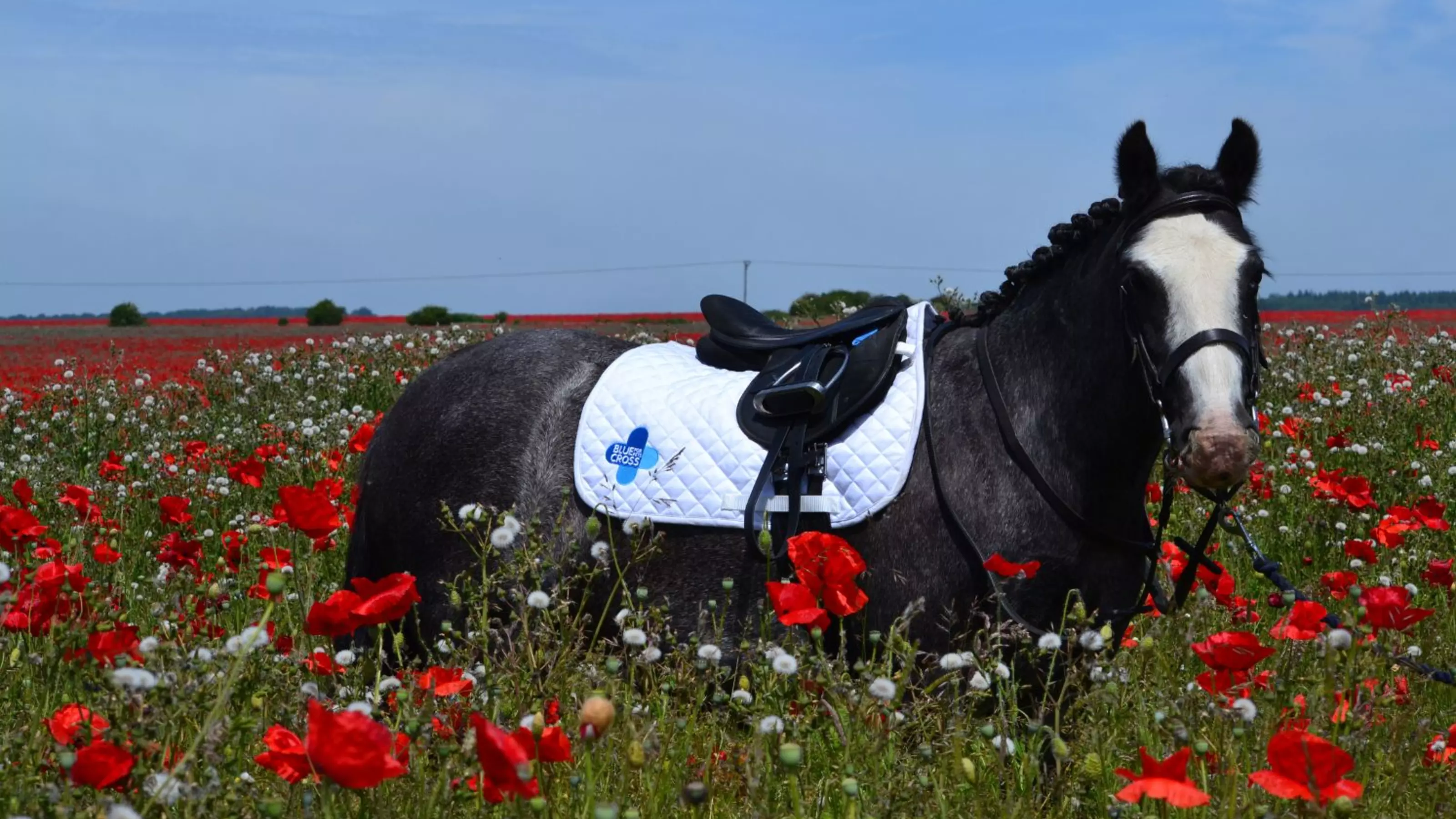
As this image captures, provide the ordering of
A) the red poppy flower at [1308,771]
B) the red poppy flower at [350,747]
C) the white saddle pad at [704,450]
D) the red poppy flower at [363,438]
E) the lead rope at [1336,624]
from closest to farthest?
the red poppy flower at [350,747] < the red poppy flower at [1308,771] < the lead rope at [1336,624] < the white saddle pad at [704,450] < the red poppy flower at [363,438]

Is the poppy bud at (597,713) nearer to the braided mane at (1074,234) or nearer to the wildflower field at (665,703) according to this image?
the wildflower field at (665,703)

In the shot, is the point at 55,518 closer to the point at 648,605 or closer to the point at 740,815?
the point at 648,605

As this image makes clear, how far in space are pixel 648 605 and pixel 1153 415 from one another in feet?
5.60

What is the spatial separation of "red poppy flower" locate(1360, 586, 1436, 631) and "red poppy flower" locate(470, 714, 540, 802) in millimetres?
1836

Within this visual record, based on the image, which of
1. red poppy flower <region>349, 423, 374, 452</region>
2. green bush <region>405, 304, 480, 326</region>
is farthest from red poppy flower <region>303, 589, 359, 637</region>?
green bush <region>405, 304, 480, 326</region>

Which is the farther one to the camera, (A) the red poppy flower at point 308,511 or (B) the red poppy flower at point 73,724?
(A) the red poppy flower at point 308,511

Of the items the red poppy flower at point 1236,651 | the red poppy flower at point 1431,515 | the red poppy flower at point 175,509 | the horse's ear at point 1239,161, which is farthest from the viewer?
the red poppy flower at point 175,509

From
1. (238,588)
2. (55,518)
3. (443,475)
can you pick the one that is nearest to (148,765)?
(443,475)

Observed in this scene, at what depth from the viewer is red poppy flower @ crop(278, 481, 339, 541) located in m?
2.92

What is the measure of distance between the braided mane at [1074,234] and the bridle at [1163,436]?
57mm

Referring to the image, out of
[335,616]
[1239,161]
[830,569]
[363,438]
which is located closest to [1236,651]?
[830,569]

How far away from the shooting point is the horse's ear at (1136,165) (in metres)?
3.88

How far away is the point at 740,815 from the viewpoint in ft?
9.65

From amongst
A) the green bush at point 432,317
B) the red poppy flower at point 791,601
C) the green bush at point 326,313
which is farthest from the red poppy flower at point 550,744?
the green bush at point 326,313
